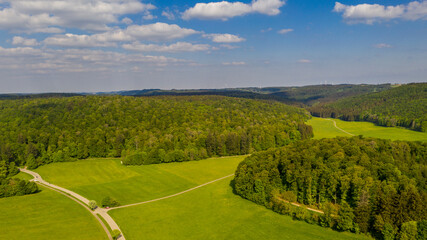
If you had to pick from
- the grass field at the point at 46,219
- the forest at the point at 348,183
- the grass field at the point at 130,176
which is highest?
the forest at the point at 348,183

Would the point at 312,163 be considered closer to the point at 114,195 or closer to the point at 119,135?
the point at 114,195

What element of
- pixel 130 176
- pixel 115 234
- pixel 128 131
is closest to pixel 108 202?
pixel 115 234

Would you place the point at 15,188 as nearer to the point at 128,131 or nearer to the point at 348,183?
the point at 128,131

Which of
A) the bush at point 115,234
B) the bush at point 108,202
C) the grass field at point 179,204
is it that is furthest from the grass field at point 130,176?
the bush at point 115,234

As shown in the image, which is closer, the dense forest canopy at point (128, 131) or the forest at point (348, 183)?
the forest at point (348, 183)

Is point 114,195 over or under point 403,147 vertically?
under

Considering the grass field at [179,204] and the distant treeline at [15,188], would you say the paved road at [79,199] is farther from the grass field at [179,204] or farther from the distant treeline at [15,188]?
the distant treeline at [15,188]

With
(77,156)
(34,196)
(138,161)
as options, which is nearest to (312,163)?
(138,161)
